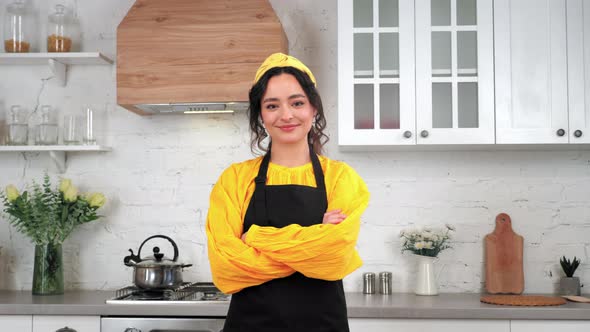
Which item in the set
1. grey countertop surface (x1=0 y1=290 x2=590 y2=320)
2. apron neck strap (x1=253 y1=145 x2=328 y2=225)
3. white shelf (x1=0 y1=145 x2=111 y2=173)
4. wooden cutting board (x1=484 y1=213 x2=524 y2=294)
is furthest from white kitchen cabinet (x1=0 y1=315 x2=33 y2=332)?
wooden cutting board (x1=484 y1=213 x2=524 y2=294)

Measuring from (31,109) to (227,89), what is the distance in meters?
1.20

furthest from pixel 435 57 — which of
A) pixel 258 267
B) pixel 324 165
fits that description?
pixel 258 267

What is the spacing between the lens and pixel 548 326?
3107 mm

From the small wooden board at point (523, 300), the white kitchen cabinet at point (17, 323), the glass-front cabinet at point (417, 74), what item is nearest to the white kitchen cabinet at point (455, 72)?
the glass-front cabinet at point (417, 74)

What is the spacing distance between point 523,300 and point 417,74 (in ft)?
3.65

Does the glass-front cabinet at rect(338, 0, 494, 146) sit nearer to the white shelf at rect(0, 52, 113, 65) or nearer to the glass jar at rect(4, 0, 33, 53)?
the white shelf at rect(0, 52, 113, 65)

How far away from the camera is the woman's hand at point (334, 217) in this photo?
76.3 inches

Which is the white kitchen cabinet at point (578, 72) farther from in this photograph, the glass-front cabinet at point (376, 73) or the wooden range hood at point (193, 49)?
the wooden range hood at point (193, 49)

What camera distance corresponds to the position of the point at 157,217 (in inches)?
152

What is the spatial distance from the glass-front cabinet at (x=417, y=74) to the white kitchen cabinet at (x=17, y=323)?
161 centimetres

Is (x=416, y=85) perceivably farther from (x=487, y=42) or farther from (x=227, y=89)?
(x=227, y=89)

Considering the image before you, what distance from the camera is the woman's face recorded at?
2.01 meters

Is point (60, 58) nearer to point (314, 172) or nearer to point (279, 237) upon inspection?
point (314, 172)

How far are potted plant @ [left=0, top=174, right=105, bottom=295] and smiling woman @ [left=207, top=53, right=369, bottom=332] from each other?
181 cm
